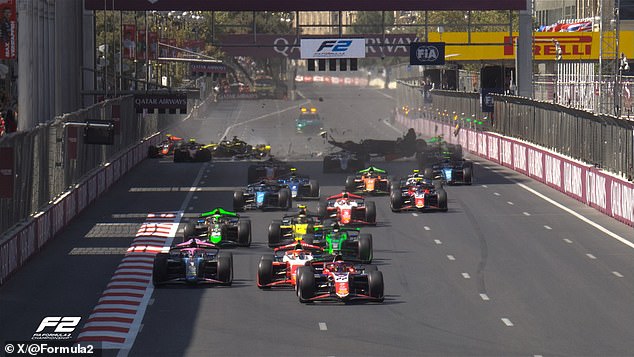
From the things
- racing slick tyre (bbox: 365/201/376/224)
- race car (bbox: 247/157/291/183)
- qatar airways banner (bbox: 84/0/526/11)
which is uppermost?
qatar airways banner (bbox: 84/0/526/11)

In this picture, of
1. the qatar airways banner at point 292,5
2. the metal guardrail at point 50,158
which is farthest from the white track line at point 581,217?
the metal guardrail at point 50,158

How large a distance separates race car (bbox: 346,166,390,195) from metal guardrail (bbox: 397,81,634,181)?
7.21 meters

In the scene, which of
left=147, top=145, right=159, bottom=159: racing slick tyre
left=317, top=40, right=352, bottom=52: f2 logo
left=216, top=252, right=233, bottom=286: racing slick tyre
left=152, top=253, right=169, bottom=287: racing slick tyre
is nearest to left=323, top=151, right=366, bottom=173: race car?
left=317, top=40, right=352, bottom=52: f2 logo

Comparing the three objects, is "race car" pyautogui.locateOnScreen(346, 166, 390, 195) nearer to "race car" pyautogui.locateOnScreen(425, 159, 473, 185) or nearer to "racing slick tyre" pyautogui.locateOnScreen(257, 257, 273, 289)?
"race car" pyautogui.locateOnScreen(425, 159, 473, 185)

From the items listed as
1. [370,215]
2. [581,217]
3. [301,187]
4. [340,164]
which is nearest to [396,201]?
[370,215]

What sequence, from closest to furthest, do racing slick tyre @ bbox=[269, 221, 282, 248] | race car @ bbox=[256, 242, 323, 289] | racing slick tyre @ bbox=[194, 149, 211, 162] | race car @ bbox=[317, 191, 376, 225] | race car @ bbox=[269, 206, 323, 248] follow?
1. race car @ bbox=[256, 242, 323, 289]
2. race car @ bbox=[269, 206, 323, 248]
3. racing slick tyre @ bbox=[269, 221, 282, 248]
4. race car @ bbox=[317, 191, 376, 225]
5. racing slick tyre @ bbox=[194, 149, 211, 162]

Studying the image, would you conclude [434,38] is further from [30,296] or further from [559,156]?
[30,296]

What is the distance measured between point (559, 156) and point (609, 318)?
29.7 m

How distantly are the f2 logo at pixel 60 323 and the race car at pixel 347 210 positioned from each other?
1659cm

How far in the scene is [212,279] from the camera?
35750mm

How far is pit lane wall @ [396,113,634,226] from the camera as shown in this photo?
48.5 meters

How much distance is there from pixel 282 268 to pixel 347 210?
495 inches

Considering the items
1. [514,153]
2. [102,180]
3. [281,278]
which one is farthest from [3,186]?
[514,153]

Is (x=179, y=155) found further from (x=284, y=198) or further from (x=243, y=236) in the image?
(x=243, y=236)
